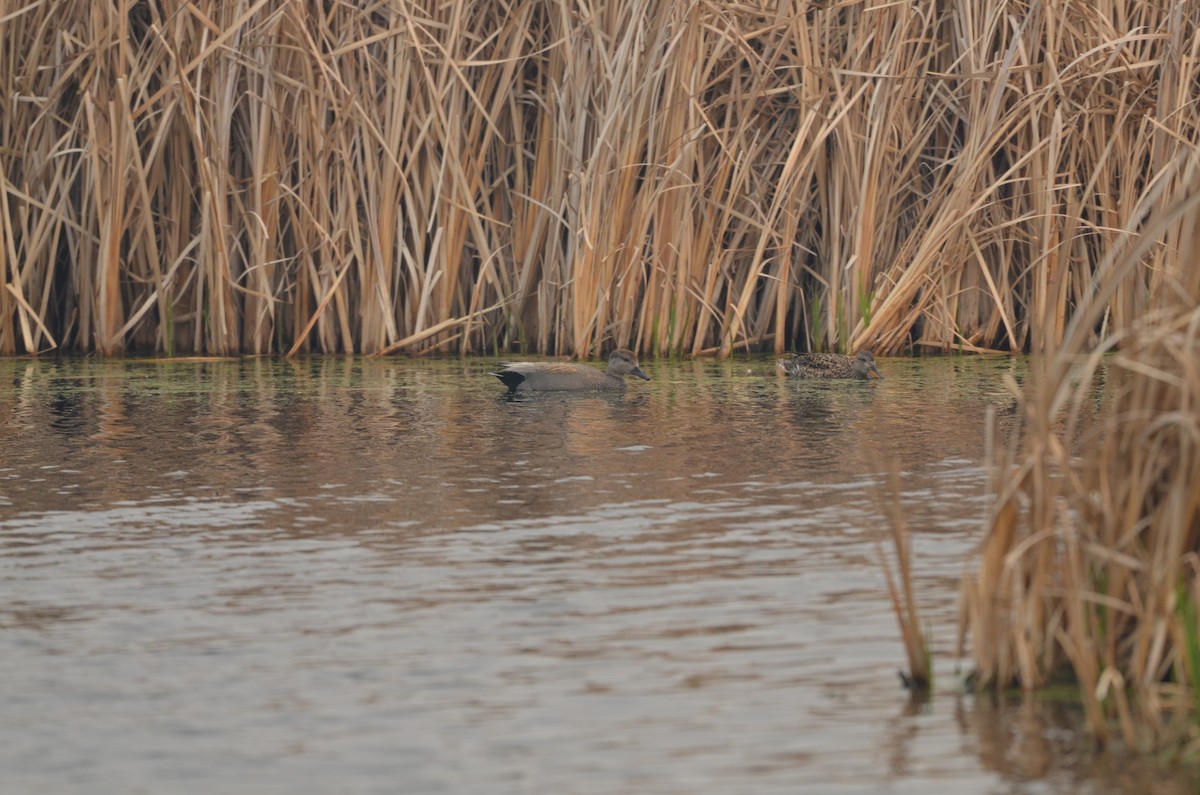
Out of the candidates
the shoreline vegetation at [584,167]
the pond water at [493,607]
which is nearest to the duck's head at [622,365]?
the shoreline vegetation at [584,167]

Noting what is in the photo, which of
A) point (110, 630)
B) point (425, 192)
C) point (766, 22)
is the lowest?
point (110, 630)

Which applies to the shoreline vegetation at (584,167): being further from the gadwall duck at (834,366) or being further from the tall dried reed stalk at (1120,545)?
the tall dried reed stalk at (1120,545)

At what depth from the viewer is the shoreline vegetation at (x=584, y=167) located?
13125mm

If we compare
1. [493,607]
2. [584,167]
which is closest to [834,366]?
[584,167]

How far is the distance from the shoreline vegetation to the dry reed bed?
0.03m

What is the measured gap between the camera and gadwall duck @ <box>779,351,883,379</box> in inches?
484

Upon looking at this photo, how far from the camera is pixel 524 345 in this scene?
46.6 ft

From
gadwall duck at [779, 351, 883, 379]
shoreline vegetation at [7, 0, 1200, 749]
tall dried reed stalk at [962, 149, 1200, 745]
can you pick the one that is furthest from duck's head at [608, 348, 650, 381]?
tall dried reed stalk at [962, 149, 1200, 745]

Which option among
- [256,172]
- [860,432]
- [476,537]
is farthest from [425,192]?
[476,537]

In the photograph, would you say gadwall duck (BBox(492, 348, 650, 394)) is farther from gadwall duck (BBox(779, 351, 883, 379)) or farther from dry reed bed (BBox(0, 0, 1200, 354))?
dry reed bed (BBox(0, 0, 1200, 354))

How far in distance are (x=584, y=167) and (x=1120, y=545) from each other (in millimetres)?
9430

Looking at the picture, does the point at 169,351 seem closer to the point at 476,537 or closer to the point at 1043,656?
the point at 476,537

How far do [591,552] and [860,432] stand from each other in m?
3.51

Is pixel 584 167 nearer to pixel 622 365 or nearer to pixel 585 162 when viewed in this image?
pixel 585 162
